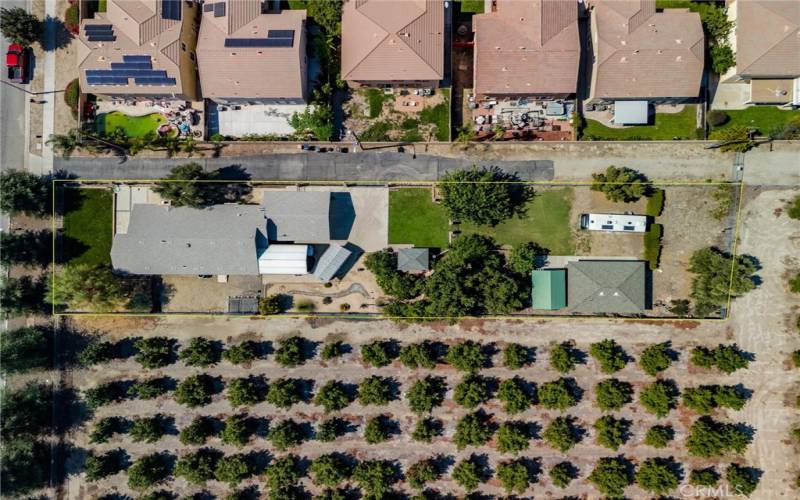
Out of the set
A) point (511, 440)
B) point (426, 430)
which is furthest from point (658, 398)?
point (426, 430)

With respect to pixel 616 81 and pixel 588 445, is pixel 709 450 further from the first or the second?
pixel 616 81

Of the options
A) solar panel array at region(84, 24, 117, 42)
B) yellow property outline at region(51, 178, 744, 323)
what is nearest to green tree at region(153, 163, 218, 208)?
yellow property outline at region(51, 178, 744, 323)

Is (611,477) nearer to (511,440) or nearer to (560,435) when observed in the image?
(560,435)

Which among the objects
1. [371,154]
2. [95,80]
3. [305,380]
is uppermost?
[95,80]

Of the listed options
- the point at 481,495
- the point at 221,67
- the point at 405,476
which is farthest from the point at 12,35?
the point at 481,495

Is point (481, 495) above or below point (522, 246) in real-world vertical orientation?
below

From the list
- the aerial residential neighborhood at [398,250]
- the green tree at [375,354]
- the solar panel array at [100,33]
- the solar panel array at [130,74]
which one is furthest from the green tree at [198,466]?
the solar panel array at [100,33]
